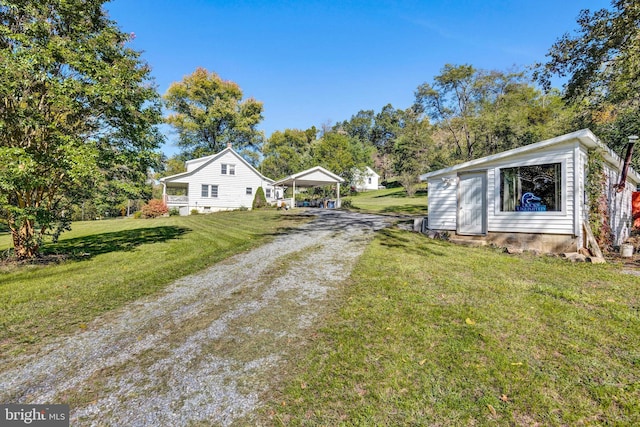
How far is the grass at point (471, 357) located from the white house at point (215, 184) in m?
25.4

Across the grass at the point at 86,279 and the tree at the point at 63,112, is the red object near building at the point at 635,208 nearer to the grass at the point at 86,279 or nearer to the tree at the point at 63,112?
the grass at the point at 86,279

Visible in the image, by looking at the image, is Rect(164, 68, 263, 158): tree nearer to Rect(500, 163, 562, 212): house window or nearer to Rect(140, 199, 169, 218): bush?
Rect(140, 199, 169, 218): bush

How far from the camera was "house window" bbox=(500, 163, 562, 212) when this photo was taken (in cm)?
890

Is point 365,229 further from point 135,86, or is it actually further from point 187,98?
point 187,98

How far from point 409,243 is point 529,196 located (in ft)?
12.8

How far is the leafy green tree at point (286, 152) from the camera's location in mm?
44750

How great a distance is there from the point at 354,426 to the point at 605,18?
14093mm

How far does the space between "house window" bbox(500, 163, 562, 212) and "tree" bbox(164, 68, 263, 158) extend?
34493 mm

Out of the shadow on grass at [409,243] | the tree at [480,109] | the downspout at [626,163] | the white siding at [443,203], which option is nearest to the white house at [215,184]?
the tree at [480,109]

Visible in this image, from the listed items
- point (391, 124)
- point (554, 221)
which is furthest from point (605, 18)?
point (391, 124)

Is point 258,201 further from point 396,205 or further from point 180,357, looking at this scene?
point 180,357

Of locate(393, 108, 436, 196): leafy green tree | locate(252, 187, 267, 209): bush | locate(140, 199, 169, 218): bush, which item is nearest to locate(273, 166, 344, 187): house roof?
locate(252, 187, 267, 209): bush

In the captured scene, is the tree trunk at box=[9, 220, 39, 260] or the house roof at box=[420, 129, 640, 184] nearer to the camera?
the tree trunk at box=[9, 220, 39, 260]

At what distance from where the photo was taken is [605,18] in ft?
32.0
